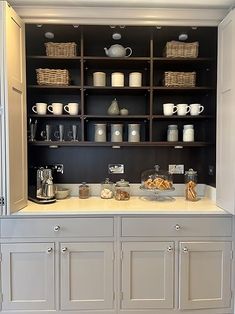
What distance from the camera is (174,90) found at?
243 cm

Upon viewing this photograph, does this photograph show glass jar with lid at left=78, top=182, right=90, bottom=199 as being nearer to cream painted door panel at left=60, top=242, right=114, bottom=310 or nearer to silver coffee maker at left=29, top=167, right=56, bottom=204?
silver coffee maker at left=29, top=167, right=56, bottom=204

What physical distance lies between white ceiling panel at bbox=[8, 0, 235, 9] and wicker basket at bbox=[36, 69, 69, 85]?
1.62 feet

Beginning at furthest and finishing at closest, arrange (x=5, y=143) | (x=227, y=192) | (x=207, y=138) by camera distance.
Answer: (x=207, y=138), (x=227, y=192), (x=5, y=143)

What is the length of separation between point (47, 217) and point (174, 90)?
1489 millimetres

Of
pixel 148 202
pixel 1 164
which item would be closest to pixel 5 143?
pixel 1 164

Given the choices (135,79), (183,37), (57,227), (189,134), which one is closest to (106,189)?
(57,227)

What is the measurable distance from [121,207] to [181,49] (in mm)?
1400

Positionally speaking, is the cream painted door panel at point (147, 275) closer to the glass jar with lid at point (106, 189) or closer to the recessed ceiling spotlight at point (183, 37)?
the glass jar with lid at point (106, 189)

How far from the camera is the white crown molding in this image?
2.16 m

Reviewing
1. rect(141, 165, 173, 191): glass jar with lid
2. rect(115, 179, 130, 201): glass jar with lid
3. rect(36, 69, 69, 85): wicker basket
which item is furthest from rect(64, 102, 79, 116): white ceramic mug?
rect(141, 165, 173, 191): glass jar with lid

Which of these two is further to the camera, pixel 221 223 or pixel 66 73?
pixel 66 73

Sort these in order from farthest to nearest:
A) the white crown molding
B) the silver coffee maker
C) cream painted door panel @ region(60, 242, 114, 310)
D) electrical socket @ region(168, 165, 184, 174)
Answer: electrical socket @ region(168, 165, 184, 174) → the silver coffee maker → the white crown molding → cream painted door panel @ region(60, 242, 114, 310)

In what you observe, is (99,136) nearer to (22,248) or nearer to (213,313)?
(22,248)

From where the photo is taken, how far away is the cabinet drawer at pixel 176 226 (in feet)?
6.62
